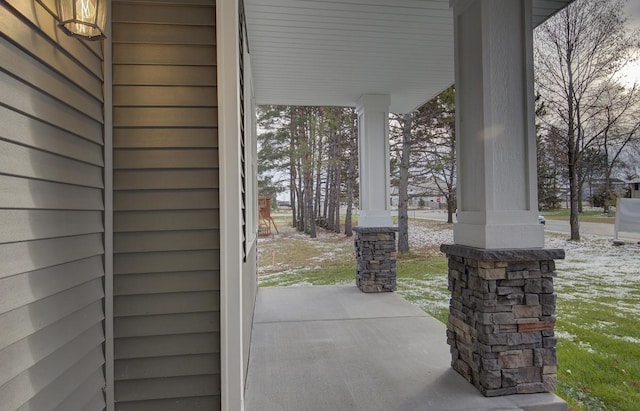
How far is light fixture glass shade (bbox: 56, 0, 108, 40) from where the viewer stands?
1.29 meters

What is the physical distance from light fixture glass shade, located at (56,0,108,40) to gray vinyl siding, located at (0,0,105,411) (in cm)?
6

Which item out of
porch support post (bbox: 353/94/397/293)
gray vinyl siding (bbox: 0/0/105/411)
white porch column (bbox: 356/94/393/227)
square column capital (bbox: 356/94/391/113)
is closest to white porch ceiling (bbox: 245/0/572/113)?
square column capital (bbox: 356/94/391/113)

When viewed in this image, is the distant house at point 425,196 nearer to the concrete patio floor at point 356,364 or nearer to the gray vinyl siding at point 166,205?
the concrete patio floor at point 356,364

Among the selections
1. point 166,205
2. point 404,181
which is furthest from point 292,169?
point 166,205

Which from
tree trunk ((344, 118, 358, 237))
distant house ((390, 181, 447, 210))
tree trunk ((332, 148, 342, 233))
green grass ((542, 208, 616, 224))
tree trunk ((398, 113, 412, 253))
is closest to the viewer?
green grass ((542, 208, 616, 224))

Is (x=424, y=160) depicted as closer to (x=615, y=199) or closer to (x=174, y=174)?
(x=615, y=199)

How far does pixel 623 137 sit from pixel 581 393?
17.4 ft

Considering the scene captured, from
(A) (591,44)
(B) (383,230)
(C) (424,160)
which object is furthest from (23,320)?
(C) (424,160)

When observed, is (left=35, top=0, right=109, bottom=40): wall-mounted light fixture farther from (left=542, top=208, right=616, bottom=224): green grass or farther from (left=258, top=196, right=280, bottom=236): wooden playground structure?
(left=258, top=196, right=280, bottom=236): wooden playground structure

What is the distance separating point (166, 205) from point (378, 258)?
14.1 feet

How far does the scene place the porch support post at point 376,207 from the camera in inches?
225

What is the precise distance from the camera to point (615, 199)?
21.5ft

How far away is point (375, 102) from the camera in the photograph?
5.79 m

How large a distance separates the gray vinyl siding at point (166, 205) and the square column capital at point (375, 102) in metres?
4.10
